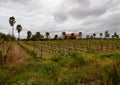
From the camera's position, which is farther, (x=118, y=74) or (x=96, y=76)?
(x=96, y=76)

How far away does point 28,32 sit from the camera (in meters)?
128

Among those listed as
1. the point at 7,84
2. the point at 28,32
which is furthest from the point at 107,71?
the point at 28,32

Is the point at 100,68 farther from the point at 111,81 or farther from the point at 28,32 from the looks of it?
the point at 28,32

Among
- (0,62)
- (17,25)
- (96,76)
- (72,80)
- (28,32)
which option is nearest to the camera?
(72,80)

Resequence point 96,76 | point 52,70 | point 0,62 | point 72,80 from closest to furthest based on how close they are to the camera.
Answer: point 72,80
point 96,76
point 52,70
point 0,62

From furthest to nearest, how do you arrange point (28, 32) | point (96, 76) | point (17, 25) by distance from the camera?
point (28, 32)
point (17, 25)
point (96, 76)

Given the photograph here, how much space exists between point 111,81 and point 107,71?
164cm

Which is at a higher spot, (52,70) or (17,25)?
(17,25)

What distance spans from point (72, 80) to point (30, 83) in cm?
175

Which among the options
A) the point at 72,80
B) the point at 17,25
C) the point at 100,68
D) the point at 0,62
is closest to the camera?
the point at 72,80

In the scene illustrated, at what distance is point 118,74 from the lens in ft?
31.4

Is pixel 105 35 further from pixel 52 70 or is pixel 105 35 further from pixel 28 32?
pixel 52 70

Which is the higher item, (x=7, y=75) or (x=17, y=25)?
(x=17, y=25)

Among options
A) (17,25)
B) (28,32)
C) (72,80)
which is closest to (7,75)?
(72,80)
